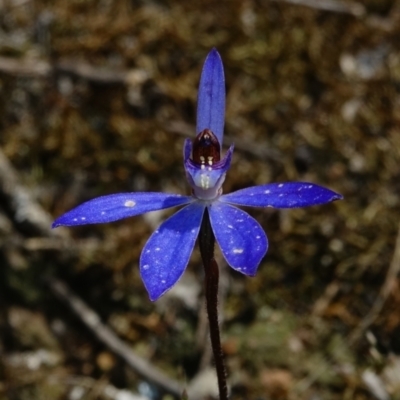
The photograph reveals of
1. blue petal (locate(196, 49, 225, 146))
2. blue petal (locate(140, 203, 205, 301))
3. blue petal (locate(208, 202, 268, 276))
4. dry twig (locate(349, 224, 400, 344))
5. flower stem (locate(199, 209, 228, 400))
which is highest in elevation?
blue petal (locate(196, 49, 225, 146))

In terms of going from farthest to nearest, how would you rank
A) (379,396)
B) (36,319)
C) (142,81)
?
(142,81) → (36,319) → (379,396)

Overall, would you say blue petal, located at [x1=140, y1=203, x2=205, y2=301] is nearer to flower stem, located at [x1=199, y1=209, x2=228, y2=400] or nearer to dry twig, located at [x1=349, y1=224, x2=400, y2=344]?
flower stem, located at [x1=199, y1=209, x2=228, y2=400]

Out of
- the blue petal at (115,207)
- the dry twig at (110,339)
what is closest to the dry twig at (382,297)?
the dry twig at (110,339)

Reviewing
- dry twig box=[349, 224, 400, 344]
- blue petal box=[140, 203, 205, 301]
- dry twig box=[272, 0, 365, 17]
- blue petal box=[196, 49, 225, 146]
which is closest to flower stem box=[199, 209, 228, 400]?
blue petal box=[140, 203, 205, 301]

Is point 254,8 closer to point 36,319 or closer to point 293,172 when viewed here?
point 293,172

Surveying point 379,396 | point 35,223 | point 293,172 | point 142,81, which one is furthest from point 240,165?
point 379,396
